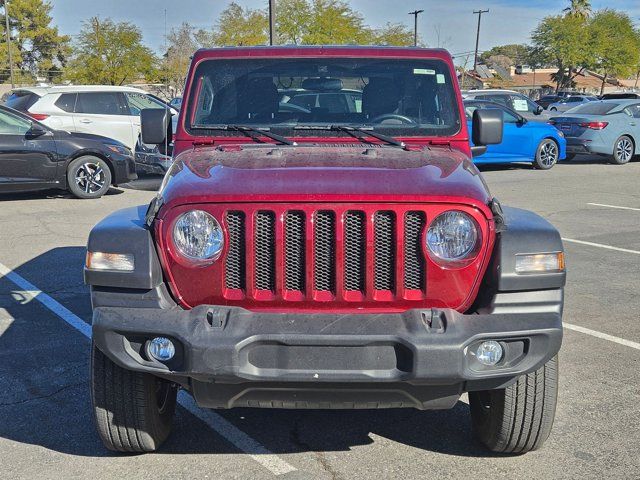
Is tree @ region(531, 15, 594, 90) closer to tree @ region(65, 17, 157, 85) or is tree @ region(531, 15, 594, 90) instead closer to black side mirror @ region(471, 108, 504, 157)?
tree @ region(65, 17, 157, 85)

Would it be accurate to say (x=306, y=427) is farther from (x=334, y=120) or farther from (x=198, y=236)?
(x=334, y=120)

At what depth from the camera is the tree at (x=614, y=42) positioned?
6200 cm

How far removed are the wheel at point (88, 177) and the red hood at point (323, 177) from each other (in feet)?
28.1

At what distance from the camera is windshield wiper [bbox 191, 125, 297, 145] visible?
4273mm

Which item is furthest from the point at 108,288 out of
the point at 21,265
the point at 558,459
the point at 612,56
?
the point at 612,56

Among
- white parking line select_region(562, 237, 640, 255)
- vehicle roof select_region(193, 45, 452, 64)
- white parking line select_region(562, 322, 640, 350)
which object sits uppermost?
vehicle roof select_region(193, 45, 452, 64)

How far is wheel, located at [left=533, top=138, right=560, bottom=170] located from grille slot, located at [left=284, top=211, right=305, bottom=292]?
579 inches

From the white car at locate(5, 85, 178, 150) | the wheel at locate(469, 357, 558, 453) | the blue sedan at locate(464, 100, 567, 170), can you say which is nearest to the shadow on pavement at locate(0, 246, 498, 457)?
the wheel at locate(469, 357, 558, 453)

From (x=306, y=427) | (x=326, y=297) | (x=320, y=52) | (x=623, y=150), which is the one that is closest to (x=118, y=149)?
(x=320, y=52)

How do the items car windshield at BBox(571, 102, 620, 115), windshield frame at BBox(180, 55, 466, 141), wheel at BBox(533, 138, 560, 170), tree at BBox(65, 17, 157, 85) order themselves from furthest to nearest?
tree at BBox(65, 17, 157, 85) < car windshield at BBox(571, 102, 620, 115) < wheel at BBox(533, 138, 560, 170) < windshield frame at BBox(180, 55, 466, 141)

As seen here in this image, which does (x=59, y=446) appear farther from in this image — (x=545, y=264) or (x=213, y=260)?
(x=545, y=264)

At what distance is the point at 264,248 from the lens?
10.7 ft

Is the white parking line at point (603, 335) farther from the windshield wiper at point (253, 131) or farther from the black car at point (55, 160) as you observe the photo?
the black car at point (55, 160)

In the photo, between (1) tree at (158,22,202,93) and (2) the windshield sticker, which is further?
(1) tree at (158,22,202,93)
